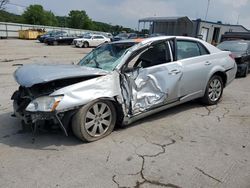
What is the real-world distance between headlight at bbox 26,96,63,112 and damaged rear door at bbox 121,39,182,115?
1.07 metres

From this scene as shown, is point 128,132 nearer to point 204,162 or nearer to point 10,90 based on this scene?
point 204,162

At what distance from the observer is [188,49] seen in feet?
15.6

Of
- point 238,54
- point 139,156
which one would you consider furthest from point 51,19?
point 139,156

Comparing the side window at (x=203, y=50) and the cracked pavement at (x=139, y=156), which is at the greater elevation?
the side window at (x=203, y=50)

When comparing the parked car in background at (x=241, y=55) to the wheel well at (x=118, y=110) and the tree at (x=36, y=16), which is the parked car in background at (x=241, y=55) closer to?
the wheel well at (x=118, y=110)

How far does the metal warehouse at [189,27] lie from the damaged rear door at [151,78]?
31.8 meters

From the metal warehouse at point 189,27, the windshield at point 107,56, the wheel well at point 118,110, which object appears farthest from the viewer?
the metal warehouse at point 189,27

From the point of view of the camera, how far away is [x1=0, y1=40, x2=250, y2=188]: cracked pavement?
8.79 feet

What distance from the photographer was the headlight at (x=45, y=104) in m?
3.12

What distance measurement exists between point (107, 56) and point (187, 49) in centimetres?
165

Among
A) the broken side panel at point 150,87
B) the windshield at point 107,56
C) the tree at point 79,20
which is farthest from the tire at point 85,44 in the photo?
the tree at point 79,20

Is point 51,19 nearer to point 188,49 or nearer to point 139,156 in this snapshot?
point 188,49

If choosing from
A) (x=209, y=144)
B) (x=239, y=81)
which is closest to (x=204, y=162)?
(x=209, y=144)

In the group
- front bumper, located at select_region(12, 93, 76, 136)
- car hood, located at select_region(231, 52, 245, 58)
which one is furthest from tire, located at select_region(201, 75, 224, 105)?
car hood, located at select_region(231, 52, 245, 58)
